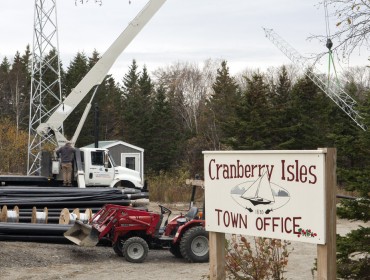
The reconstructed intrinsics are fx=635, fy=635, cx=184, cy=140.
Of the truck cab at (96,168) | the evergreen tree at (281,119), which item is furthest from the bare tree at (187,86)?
the truck cab at (96,168)

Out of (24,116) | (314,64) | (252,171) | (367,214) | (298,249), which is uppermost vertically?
(24,116)

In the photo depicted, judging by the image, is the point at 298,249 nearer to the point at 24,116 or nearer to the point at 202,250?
the point at 202,250

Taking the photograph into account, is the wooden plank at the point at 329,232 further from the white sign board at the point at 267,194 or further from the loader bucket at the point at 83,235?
the loader bucket at the point at 83,235

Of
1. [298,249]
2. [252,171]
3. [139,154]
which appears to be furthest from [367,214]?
[139,154]

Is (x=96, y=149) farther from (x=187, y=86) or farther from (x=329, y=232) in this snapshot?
(x=187, y=86)

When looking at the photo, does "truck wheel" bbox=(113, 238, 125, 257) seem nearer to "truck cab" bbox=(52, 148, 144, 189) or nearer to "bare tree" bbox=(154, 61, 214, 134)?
"truck cab" bbox=(52, 148, 144, 189)

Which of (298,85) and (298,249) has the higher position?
(298,85)

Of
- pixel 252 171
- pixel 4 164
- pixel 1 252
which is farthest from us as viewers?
pixel 4 164

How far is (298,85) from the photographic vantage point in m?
49.7

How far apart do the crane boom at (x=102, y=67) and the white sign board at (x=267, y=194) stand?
19.2m

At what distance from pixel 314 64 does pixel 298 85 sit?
143 ft

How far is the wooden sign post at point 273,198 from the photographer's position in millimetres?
5957

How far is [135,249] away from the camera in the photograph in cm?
1339

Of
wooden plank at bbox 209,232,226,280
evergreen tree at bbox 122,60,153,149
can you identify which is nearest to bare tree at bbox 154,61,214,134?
evergreen tree at bbox 122,60,153,149
